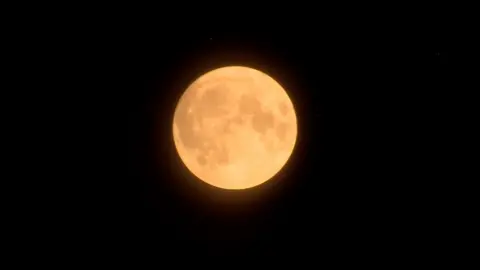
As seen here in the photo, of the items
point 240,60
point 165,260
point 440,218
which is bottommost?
point 165,260

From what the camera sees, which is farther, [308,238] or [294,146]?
[308,238]

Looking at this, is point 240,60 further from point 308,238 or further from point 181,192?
point 308,238

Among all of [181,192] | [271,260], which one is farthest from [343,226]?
[181,192]

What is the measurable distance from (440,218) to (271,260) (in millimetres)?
Result: 853

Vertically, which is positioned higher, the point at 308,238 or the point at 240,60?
the point at 240,60

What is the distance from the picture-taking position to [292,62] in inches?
109

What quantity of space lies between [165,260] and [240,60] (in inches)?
41.0

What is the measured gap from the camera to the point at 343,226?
9.25 ft

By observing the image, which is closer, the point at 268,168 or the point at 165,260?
the point at 268,168

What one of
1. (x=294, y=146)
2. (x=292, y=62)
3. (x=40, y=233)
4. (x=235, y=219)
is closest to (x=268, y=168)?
(x=294, y=146)

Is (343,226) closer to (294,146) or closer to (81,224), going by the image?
(294,146)

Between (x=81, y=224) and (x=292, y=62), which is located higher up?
(x=292, y=62)

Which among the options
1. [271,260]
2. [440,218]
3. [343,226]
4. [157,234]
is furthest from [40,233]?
[440,218]

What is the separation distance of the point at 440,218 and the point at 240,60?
4.08 feet
